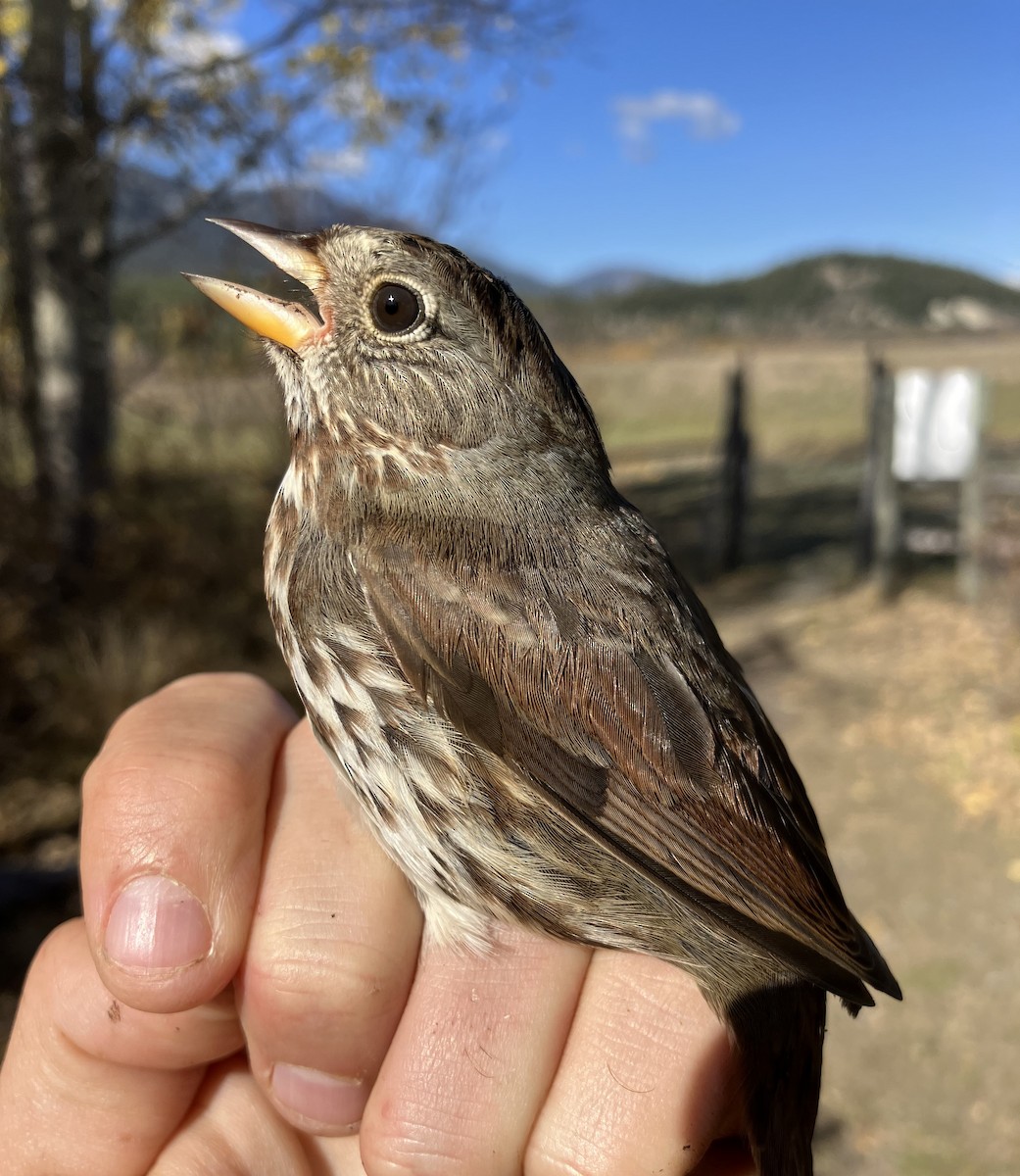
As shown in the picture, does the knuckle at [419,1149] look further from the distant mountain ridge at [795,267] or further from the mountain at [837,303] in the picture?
the mountain at [837,303]

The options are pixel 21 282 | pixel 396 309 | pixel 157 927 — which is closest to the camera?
pixel 157 927

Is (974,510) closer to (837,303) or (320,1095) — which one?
(837,303)

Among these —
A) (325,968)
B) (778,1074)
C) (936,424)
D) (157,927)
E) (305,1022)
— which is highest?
(157,927)

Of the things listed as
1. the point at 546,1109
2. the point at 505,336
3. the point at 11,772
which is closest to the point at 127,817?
the point at 546,1109

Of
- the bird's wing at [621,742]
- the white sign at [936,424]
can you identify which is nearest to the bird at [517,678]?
the bird's wing at [621,742]

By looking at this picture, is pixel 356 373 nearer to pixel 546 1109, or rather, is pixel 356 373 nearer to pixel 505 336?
pixel 505 336

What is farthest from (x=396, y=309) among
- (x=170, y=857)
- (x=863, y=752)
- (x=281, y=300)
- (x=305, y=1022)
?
(x=863, y=752)

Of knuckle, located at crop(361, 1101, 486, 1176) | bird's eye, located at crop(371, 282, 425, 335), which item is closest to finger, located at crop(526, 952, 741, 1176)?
knuckle, located at crop(361, 1101, 486, 1176)
